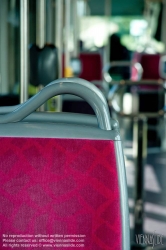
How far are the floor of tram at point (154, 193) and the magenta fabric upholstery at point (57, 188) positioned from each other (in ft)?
5.92

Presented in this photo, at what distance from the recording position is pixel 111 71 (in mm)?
9312

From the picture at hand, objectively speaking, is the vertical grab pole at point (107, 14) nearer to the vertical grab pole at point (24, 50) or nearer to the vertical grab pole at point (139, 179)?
the vertical grab pole at point (139, 179)

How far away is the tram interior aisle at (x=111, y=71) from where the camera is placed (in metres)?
1.69

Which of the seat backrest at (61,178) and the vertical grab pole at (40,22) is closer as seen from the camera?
the seat backrest at (61,178)

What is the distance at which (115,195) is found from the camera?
0.85m

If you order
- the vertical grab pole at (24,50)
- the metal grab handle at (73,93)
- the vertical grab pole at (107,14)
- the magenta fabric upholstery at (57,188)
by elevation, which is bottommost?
the magenta fabric upholstery at (57,188)

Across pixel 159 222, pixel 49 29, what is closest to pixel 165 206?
pixel 159 222

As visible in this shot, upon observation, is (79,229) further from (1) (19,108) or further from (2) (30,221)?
(1) (19,108)

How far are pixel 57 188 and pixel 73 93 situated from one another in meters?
0.16

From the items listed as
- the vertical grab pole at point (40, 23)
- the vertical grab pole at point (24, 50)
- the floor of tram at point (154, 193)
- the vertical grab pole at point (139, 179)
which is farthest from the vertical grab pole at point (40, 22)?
the floor of tram at point (154, 193)

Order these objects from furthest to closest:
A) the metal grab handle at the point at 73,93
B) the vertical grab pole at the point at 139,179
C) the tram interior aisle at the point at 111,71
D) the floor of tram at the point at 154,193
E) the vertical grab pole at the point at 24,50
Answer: the floor of tram at the point at 154,193 < the vertical grab pole at the point at 139,179 < the tram interior aisle at the point at 111,71 < the vertical grab pole at the point at 24,50 < the metal grab handle at the point at 73,93

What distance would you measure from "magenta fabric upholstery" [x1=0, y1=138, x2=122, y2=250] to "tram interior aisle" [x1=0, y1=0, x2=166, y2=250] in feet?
0.08

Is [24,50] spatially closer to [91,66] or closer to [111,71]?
[91,66]

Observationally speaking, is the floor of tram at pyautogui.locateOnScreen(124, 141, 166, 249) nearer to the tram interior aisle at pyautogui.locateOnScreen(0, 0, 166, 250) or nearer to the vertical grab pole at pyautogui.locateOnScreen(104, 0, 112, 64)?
the tram interior aisle at pyautogui.locateOnScreen(0, 0, 166, 250)
